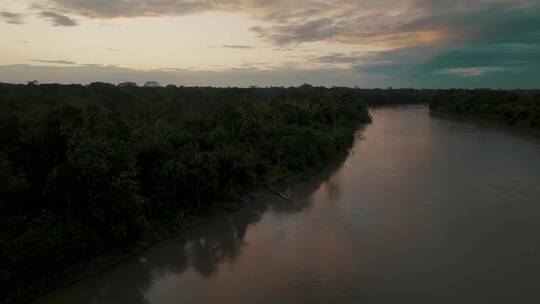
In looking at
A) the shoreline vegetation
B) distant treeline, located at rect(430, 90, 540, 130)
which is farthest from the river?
distant treeline, located at rect(430, 90, 540, 130)

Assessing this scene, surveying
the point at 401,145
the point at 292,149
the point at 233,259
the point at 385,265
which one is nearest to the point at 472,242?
the point at 385,265

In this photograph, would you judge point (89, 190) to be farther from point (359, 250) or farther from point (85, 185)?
point (359, 250)

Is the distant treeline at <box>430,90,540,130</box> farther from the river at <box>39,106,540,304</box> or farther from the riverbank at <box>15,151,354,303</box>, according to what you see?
the riverbank at <box>15,151,354,303</box>

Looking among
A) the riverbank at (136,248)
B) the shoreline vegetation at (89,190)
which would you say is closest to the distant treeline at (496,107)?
the riverbank at (136,248)

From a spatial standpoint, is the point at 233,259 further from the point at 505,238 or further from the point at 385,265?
the point at 505,238

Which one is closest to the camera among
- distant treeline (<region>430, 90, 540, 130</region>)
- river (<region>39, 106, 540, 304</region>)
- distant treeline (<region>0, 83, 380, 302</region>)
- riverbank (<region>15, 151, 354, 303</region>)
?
distant treeline (<region>0, 83, 380, 302</region>)

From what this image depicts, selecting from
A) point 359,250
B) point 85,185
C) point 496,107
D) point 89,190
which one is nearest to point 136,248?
point 89,190

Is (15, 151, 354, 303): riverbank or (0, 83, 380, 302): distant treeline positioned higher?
(0, 83, 380, 302): distant treeline
